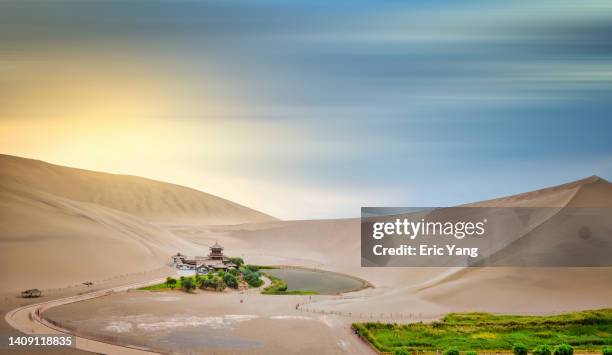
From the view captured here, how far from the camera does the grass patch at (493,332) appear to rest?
32.2 metres

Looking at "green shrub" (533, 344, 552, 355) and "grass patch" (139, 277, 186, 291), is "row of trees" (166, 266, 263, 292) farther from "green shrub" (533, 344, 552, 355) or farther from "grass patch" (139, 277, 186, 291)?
"green shrub" (533, 344, 552, 355)

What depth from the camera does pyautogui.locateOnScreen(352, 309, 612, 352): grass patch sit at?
32250 millimetres

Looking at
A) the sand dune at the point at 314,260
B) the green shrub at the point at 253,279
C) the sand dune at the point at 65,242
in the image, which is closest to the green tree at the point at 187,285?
the green shrub at the point at 253,279

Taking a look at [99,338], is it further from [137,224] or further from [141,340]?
[137,224]

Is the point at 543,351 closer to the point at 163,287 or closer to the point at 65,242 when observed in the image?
the point at 163,287

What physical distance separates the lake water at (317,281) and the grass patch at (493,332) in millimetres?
23173

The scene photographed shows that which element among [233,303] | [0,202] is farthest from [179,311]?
[0,202]

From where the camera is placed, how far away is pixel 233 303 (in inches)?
1783

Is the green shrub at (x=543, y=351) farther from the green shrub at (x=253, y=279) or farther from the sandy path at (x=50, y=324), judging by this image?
the green shrub at (x=253, y=279)

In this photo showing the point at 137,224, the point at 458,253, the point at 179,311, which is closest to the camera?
the point at 179,311

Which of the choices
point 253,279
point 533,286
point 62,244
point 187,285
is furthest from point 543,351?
point 62,244

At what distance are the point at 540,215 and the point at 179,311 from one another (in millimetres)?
40372

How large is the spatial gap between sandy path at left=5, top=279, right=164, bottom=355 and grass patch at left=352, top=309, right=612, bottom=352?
13.7 metres

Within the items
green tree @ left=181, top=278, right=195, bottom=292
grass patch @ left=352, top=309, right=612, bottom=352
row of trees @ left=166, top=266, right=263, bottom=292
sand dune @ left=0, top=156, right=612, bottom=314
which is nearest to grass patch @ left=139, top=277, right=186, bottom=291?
row of trees @ left=166, top=266, right=263, bottom=292
